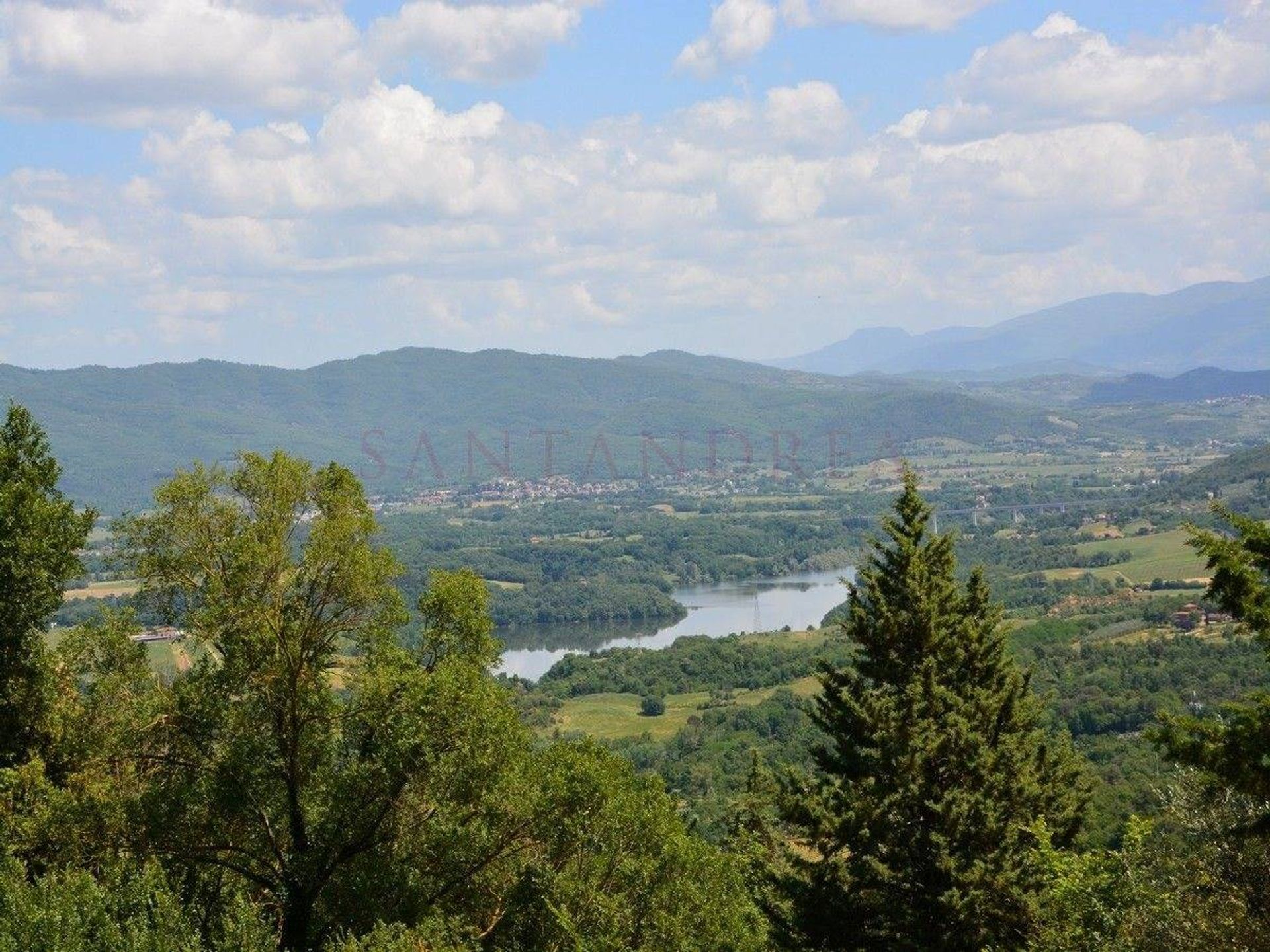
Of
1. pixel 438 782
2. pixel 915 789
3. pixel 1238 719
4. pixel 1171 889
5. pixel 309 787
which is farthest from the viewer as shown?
pixel 915 789

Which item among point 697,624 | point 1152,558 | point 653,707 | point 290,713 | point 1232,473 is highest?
point 290,713

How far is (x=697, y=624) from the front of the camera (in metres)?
101

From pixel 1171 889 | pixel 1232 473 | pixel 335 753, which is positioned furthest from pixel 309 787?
pixel 1232 473

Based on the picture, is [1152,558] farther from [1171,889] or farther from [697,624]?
[1171,889]

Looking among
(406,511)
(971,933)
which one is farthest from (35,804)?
(406,511)

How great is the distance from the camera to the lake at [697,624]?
93.8 metres

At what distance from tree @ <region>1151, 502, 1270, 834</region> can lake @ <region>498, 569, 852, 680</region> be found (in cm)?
7459

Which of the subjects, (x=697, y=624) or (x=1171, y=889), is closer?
(x=1171, y=889)

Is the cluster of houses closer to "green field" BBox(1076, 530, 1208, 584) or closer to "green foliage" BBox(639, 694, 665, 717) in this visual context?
"green field" BBox(1076, 530, 1208, 584)

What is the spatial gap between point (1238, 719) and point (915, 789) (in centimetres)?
503

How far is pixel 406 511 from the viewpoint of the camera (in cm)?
18125

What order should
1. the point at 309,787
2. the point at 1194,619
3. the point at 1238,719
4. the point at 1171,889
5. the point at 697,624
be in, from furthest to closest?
the point at 697,624 → the point at 1194,619 → the point at 309,787 → the point at 1171,889 → the point at 1238,719

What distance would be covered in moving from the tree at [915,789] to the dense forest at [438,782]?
0.04 meters

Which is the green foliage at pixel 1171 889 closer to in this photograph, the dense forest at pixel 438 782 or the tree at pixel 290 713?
the dense forest at pixel 438 782
